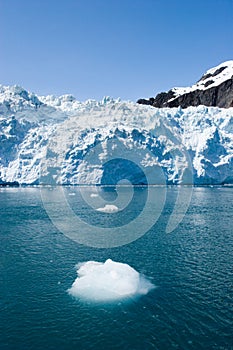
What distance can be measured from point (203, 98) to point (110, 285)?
125 metres

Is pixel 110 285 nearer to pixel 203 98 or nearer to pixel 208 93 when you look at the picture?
pixel 208 93

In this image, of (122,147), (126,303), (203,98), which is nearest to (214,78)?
(203,98)

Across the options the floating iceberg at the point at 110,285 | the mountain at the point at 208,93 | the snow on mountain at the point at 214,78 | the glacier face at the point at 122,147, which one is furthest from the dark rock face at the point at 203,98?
the floating iceberg at the point at 110,285

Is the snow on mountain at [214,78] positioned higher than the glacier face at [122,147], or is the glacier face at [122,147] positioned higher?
the snow on mountain at [214,78]

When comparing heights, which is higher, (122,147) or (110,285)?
(122,147)

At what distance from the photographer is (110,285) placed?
40.8 ft

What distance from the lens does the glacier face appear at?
236 feet

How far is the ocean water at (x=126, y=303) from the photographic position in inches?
368

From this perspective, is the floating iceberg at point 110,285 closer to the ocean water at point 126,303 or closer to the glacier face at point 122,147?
the ocean water at point 126,303

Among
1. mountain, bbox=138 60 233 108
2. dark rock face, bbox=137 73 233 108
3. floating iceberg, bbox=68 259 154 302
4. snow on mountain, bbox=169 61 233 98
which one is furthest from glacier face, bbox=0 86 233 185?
floating iceberg, bbox=68 259 154 302

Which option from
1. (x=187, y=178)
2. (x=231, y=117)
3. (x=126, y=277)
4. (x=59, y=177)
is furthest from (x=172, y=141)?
(x=126, y=277)

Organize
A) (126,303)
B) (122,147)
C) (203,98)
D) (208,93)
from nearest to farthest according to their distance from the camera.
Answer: (126,303), (122,147), (208,93), (203,98)

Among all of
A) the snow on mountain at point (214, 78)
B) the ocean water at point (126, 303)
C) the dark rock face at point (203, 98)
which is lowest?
the ocean water at point (126, 303)

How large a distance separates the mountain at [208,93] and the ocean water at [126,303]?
348 feet
